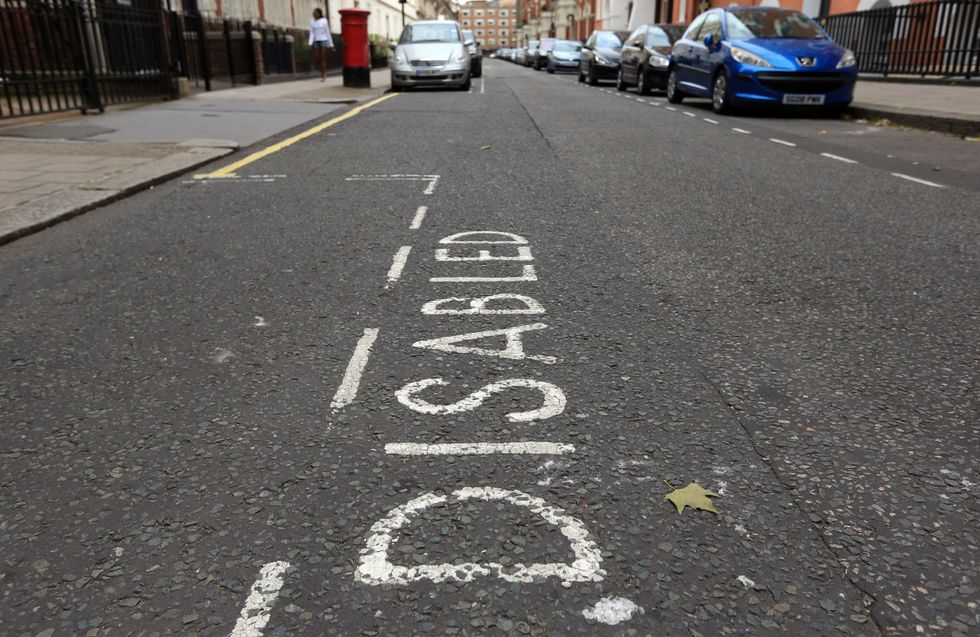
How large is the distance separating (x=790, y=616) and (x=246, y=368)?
204 centimetres

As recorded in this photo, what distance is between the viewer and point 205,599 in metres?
1.70

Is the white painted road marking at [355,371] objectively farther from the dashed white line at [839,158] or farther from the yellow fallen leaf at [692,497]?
the dashed white line at [839,158]

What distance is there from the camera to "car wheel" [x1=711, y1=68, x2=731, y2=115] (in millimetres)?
13103

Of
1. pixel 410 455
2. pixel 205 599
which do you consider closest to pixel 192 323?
pixel 410 455

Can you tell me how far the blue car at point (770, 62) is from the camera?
1225cm

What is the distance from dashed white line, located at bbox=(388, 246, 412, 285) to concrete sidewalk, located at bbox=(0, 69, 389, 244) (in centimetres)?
252

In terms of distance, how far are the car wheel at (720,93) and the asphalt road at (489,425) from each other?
8.29m

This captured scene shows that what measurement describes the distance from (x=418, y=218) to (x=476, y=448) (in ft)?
10.9

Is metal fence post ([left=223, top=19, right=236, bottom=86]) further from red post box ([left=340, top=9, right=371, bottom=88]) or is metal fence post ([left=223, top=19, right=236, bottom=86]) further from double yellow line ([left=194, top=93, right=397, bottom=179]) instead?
double yellow line ([left=194, top=93, right=397, bottom=179])

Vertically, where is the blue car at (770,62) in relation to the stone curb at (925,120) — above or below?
above

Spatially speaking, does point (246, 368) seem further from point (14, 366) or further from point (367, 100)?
point (367, 100)

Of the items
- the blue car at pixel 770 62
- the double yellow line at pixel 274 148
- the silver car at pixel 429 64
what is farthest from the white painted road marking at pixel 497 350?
the silver car at pixel 429 64

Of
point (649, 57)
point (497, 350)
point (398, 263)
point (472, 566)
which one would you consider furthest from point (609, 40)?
point (472, 566)

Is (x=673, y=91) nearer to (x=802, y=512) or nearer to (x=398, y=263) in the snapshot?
(x=398, y=263)
